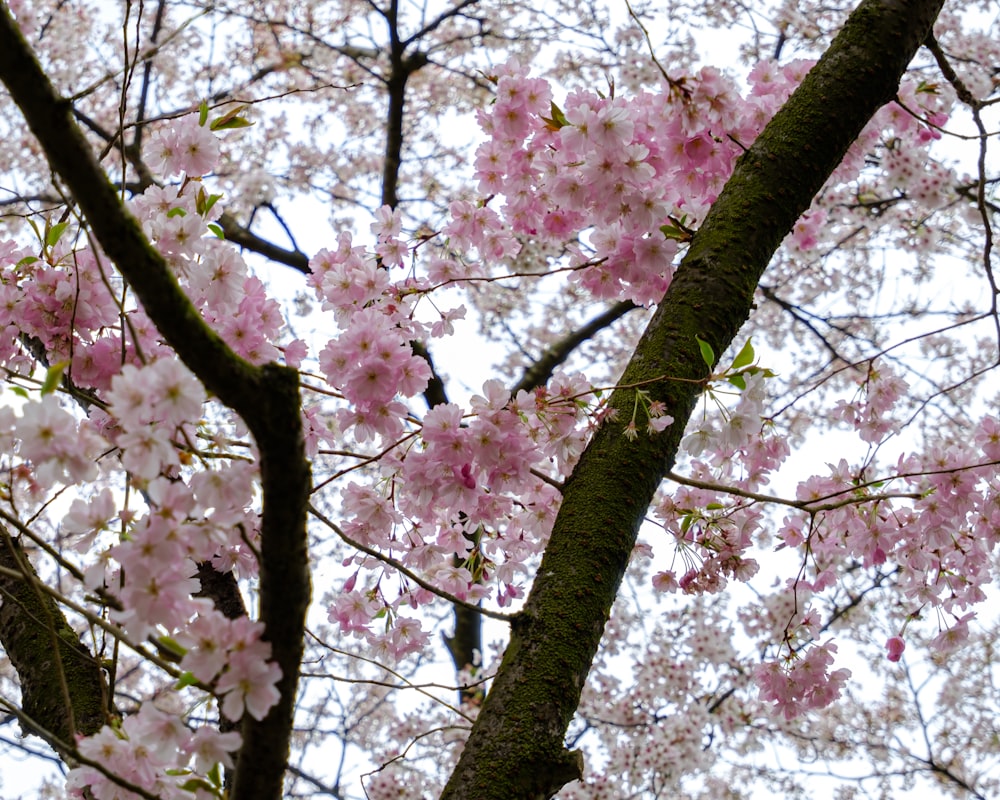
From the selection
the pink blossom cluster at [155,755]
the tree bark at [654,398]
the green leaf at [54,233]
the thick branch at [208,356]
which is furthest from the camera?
the green leaf at [54,233]

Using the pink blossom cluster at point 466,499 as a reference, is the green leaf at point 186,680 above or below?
below

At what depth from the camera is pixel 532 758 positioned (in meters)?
1.34

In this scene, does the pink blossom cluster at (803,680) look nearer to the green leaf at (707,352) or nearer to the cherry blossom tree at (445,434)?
the cherry blossom tree at (445,434)

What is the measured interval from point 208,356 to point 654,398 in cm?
95

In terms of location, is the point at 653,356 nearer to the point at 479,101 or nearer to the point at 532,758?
the point at 532,758

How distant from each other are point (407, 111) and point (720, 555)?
710cm

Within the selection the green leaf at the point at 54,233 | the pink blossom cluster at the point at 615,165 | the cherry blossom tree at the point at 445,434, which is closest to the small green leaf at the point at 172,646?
the cherry blossom tree at the point at 445,434

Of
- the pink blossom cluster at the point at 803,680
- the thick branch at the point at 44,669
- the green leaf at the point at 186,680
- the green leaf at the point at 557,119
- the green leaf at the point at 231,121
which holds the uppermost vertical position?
the green leaf at the point at 557,119

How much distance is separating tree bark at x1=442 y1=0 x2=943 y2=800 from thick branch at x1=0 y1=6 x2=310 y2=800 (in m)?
0.50

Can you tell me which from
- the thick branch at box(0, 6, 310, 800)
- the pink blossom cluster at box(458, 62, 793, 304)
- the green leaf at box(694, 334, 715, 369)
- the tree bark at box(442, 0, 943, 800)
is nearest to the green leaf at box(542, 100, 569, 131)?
the pink blossom cluster at box(458, 62, 793, 304)

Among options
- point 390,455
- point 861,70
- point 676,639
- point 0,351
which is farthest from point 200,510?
point 676,639

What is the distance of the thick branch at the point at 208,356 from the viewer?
0.94 meters

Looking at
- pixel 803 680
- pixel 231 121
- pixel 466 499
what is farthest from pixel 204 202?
pixel 803 680

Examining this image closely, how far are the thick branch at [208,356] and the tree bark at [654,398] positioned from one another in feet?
1.63
